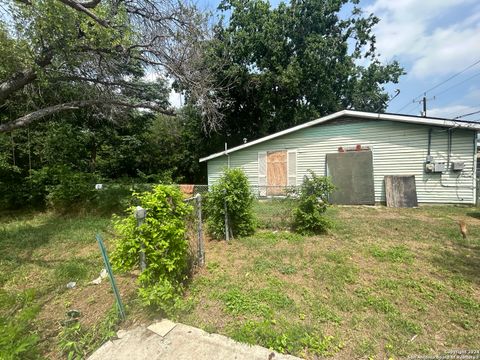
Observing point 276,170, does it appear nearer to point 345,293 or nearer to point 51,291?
point 345,293

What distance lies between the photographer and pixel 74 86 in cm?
788

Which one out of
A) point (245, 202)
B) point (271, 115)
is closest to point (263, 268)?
point (245, 202)

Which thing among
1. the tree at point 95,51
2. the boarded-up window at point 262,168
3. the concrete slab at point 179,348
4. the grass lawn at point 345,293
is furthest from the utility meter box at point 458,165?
the concrete slab at point 179,348

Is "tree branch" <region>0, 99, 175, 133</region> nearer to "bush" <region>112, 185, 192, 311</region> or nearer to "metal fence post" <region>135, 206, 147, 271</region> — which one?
"bush" <region>112, 185, 192, 311</region>

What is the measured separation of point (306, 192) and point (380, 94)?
1587 centimetres

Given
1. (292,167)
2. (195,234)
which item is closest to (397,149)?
(292,167)

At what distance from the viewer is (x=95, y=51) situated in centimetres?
596

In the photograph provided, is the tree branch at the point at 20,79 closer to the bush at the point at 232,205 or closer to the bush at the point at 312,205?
the bush at the point at 232,205

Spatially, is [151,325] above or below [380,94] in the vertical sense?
below

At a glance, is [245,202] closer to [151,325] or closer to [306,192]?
[306,192]

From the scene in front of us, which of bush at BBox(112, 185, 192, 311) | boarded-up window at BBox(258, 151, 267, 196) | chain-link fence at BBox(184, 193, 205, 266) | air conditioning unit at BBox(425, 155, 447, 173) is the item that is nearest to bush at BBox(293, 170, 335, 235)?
chain-link fence at BBox(184, 193, 205, 266)

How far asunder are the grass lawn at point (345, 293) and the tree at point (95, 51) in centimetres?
495

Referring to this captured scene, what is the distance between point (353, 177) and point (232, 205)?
19.4 ft

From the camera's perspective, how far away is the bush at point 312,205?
15.6ft
